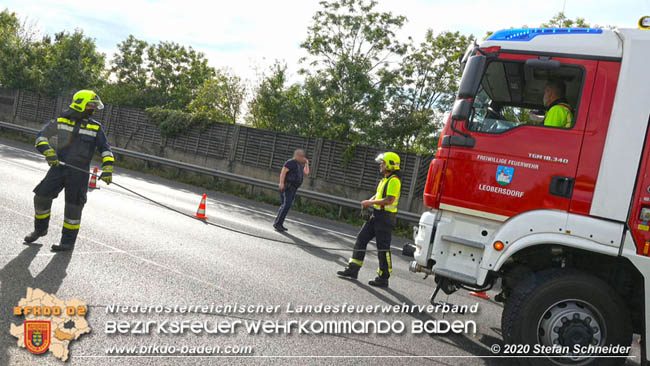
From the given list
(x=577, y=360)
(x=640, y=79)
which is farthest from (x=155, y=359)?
(x=640, y=79)

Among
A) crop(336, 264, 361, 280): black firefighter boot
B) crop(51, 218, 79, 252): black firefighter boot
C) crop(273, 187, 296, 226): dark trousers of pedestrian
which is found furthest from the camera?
crop(273, 187, 296, 226): dark trousers of pedestrian

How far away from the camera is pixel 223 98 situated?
2234 centimetres

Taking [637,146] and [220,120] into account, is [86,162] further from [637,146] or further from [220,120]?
[220,120]

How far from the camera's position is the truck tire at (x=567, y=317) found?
3.84 metres

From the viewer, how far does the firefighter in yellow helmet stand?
658 centimetres

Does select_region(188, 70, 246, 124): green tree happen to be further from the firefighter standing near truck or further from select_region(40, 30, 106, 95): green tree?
the firefighter standing near truck

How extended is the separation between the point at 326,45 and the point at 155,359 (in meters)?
18.9

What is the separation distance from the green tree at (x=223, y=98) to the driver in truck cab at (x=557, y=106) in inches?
738

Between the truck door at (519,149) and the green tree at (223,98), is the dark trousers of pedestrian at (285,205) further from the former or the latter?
the green tree at (223,98)

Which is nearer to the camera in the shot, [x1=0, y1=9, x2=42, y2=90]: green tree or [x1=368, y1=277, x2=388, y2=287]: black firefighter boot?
[x1=368, y1=277, x2=388, y2=287]: black firefighter boot

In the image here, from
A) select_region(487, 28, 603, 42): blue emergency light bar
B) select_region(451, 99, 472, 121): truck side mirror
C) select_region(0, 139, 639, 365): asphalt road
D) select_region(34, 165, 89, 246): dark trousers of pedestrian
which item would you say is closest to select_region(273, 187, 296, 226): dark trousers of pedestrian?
select_region(0, 139, 639, 365): asphalt road

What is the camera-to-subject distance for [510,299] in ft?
13.5

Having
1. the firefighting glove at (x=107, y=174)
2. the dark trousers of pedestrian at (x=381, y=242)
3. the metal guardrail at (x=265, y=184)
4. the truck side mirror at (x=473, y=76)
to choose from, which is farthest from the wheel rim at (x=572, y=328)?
the metal guardrail at (x=265, y=184)

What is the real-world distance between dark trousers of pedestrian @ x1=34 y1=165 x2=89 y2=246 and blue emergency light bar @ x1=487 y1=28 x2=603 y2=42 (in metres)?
5.28
